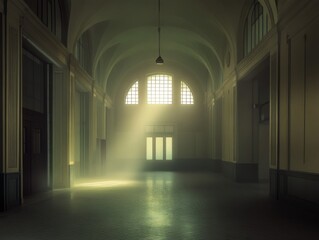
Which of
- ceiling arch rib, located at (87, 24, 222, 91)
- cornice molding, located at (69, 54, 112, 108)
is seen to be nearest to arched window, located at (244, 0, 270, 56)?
ceiling arch rib, located at (87, 24, 222, 91)

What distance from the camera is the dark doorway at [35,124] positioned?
38.5 feet

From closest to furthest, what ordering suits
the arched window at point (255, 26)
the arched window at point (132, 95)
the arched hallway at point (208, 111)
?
1. the arched hallway at point (208, 111)
2. the arched window at point (255, 26)
3. the arched window at point (132, 95)

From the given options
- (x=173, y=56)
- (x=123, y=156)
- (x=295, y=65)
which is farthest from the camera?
(x=123, y=156)

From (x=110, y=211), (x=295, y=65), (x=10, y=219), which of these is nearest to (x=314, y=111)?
(x=295, y=65)

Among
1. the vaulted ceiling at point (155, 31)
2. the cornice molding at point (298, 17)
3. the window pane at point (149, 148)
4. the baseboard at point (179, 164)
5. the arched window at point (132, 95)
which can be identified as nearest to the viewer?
the cornice molding at point (298, 17)

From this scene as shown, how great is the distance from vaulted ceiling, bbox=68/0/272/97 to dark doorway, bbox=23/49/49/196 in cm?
233

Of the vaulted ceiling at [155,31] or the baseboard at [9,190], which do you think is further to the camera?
the vaulted ceiling at [155,31]

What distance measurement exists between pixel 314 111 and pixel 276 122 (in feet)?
8.22

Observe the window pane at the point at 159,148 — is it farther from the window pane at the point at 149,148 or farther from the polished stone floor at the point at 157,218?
the polished stone floor at the point at 157,218

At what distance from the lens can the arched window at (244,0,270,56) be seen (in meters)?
13.6

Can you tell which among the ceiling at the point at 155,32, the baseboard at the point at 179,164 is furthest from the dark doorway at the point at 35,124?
the baseboard at the point at 179,164

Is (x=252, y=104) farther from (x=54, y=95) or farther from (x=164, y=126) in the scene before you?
(x=164, y=126)

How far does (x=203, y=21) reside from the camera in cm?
1816

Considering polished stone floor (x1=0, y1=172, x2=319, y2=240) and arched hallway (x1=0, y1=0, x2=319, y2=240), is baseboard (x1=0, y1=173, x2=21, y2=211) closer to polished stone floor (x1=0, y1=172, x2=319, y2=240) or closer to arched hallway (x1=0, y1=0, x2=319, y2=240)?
arched hallway (x1=0, y1=0, x2=319, y2=240)
